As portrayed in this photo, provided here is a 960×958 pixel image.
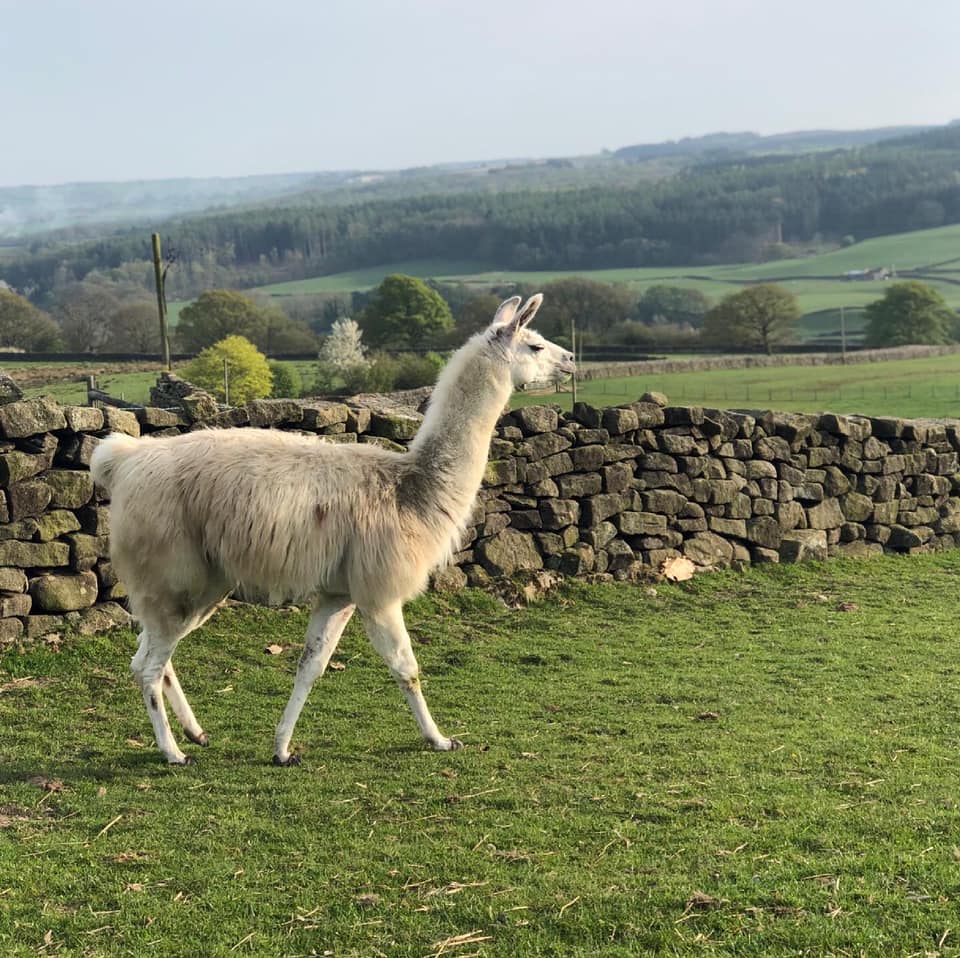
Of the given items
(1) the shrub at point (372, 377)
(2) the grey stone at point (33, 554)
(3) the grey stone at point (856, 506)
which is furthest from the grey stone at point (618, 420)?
(1) the shrub at point (372, 377)

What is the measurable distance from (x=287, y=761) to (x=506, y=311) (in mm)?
3521

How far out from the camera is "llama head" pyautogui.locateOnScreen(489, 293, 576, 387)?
27.1 feet

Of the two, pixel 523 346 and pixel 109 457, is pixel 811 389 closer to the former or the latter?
pixel 523 346

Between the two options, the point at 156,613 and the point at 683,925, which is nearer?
the point at 683,925

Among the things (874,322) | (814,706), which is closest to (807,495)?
(814,706)

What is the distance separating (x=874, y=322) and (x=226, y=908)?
66.9 m

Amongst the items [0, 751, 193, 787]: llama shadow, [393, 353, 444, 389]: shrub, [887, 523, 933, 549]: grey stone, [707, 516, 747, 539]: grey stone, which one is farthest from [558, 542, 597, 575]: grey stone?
[393, 353, 444, 389]: shrub

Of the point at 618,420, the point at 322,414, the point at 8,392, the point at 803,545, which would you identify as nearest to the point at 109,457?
the point at 8,392

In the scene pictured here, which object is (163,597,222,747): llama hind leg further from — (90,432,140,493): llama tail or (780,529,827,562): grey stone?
(780,529,827,562): grey stone

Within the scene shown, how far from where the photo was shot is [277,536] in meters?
7.39

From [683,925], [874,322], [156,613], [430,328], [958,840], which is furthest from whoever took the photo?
[874,322]

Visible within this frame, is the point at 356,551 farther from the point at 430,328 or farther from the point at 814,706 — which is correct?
the point at 430,328

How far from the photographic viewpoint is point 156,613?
747 cm

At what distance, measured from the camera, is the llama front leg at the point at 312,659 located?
7.35 meters
